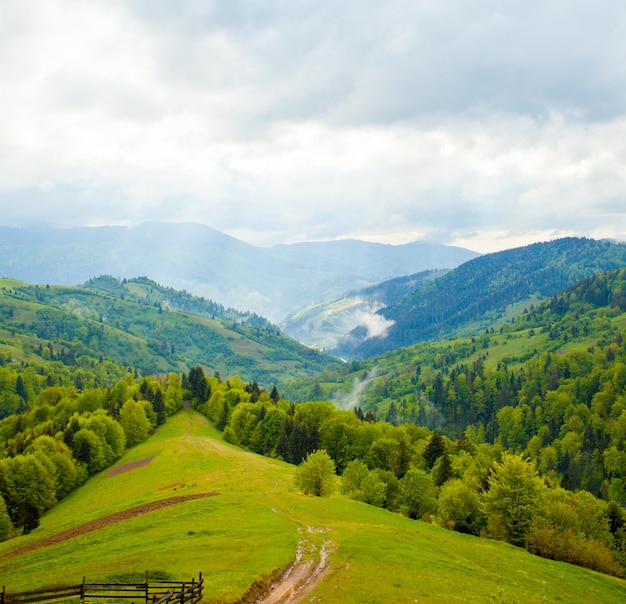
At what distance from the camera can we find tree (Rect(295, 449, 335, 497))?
79938 millimetres

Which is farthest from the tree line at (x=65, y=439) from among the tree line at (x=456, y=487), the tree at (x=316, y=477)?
the tree at (x=316, y=477)

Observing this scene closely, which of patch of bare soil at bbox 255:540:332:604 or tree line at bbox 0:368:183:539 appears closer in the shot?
patch of bare soil at bbox 255:540:332:604

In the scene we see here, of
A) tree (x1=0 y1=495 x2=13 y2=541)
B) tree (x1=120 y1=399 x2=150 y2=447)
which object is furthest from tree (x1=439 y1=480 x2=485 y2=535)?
tree (x1=120 y1=399 x2=150 y2=447)

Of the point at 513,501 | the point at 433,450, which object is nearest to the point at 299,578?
the point at 513,501

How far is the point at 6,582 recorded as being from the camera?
45.0 m

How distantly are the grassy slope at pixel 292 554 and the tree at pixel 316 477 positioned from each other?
273 centimetres

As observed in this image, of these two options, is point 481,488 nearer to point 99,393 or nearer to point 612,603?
point 612,603

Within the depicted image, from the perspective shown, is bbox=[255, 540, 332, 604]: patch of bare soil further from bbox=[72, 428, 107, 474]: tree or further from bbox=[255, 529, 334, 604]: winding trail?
bbox=[72, 428, 107, 474]: tree

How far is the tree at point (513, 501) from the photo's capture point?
2616 inches

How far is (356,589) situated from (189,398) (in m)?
153

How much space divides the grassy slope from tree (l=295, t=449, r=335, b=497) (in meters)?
2.73

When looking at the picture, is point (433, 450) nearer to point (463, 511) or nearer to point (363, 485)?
point (363, 485)

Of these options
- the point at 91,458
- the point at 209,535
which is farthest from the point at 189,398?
the point at 209,535

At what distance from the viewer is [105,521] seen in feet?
218
